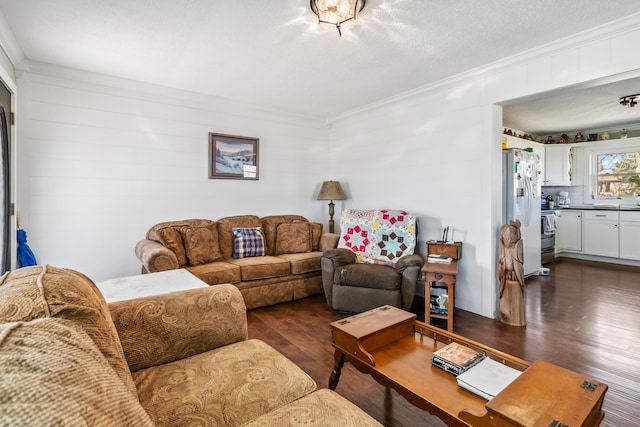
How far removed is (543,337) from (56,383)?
3.29 m

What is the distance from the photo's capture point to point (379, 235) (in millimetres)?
3742

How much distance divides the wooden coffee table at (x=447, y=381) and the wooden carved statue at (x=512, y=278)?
1.60m

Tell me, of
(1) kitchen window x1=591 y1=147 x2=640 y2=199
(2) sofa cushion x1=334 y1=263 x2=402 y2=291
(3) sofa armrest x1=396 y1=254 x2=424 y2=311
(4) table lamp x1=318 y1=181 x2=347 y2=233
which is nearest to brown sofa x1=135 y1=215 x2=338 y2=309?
(4) table lamp x1=318 y1=181 x2=347 y2=233

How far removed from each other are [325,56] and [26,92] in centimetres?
282

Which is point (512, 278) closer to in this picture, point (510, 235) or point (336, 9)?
point (510, 235)

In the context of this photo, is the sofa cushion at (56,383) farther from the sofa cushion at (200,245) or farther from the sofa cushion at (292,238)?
the sofa cushion at (292,238)

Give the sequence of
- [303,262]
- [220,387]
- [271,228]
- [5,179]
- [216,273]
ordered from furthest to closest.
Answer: [271,228] < [303,262] < [216,273] < [5,179] < [220,387]

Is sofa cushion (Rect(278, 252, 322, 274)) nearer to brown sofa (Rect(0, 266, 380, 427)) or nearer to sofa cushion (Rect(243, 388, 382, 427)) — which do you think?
brown sofa (Rect(0, 266, 380, 427))

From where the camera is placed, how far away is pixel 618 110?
15.3 ft

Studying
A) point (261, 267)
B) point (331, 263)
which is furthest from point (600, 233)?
point (261, 267)

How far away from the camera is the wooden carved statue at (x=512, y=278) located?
300 centimetres

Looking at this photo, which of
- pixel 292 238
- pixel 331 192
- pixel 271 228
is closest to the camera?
pixel 292 238

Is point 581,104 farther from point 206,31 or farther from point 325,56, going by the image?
point 206,31

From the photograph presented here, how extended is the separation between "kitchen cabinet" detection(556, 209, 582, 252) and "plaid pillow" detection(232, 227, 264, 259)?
5607 mm
